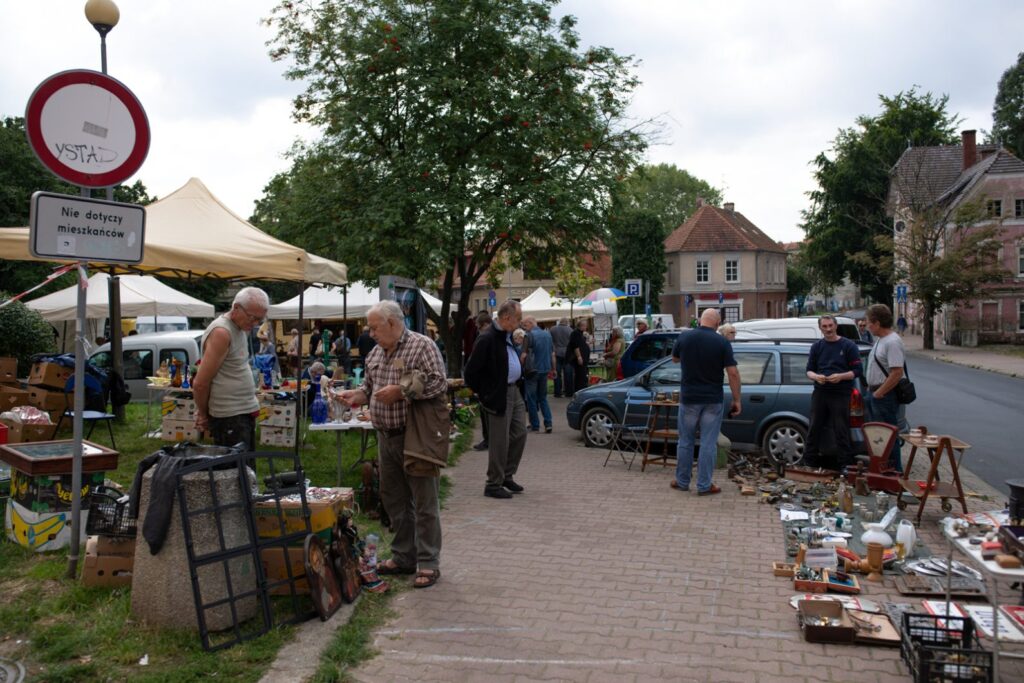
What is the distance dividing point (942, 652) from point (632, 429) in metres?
6.54

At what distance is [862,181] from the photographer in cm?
5244

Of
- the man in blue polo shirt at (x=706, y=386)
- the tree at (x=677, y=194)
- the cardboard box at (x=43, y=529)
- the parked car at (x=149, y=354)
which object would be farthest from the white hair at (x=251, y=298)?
the tree at (x=677, y=194)

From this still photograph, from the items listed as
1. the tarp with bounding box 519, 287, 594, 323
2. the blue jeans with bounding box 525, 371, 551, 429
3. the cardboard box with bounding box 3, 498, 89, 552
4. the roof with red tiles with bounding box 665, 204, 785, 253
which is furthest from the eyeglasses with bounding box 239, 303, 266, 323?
the roof with red tiles with bounding box 665, 204, 785, 253

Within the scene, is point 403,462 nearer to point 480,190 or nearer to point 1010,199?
point 480,190

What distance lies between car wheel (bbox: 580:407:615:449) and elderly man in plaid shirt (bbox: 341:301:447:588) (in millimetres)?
5954

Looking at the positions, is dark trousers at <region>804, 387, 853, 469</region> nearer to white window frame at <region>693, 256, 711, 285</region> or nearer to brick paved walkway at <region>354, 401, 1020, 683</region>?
brick paved walkway at <region>354, 401, 1020, 683</region>

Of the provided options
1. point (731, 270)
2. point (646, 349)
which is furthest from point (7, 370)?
point (731, 270)

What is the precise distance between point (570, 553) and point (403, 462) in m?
1.62

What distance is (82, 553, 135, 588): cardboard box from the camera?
192 inches

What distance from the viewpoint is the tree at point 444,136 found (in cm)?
1420

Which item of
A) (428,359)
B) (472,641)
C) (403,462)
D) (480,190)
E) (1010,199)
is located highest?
(1010,199)

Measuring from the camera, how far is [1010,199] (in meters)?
43.9

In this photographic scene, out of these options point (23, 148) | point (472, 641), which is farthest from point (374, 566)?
point (23, 148)

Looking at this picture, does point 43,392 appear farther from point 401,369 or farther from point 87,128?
point 401,369
